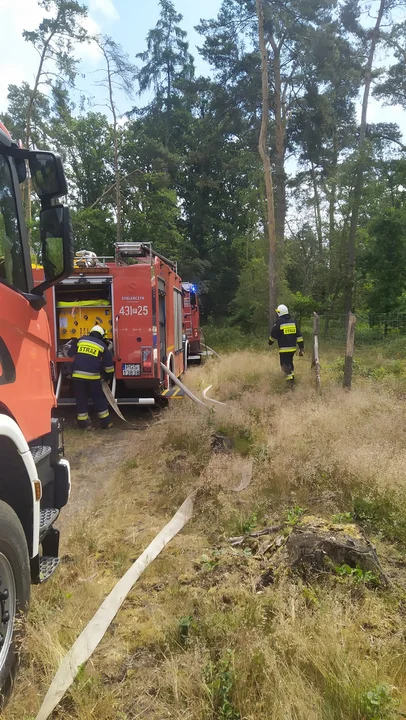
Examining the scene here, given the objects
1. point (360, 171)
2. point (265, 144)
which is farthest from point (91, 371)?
point (360, 171)

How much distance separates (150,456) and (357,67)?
22.3m

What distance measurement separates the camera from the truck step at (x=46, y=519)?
2.60 m

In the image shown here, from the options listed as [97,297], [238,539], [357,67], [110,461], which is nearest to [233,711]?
[238,539]

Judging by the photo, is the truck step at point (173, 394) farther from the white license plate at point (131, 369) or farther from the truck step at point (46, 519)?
the truck step at point (46, 519)

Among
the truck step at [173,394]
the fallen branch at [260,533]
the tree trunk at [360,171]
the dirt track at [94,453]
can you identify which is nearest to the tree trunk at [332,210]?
the tree trunk at [360,171]

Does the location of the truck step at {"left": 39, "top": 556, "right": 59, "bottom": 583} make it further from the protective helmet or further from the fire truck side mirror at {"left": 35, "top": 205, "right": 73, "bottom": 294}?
the protective helmet

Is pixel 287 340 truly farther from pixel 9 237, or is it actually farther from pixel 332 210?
pixel 332 210

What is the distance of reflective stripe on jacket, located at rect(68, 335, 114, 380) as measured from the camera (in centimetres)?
698

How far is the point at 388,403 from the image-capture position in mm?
6168

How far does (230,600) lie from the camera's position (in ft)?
8.56

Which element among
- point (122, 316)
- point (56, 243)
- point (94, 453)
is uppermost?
point (56, 243)

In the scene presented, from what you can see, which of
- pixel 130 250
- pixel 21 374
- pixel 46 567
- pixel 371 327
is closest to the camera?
pixel 21 374

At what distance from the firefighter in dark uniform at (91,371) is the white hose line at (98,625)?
3664mm

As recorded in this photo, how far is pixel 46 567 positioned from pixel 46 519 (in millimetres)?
258
